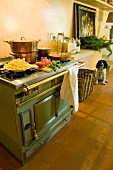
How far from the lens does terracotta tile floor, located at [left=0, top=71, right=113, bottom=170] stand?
1.35 metres

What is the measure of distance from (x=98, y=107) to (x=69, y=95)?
3.39 feet

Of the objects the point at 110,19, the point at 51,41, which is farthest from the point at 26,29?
the point at 110,19

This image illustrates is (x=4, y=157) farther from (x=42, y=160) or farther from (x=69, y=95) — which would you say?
(x=69, y=95)

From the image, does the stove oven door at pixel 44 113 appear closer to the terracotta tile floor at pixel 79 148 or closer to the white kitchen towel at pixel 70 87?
the white kitchen towel at pixel 70 87

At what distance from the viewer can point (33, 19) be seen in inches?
69.6

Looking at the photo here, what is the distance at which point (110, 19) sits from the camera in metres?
3.55

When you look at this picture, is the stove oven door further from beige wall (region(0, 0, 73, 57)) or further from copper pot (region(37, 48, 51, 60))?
beige wall (region(0, 0, 73, 57))

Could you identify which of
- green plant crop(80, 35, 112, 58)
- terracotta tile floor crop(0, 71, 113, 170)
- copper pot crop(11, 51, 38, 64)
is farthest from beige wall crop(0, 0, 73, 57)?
terracotta tile floor crop(0, 71, 113, 170)

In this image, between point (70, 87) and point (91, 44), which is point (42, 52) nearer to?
point (70, 87)

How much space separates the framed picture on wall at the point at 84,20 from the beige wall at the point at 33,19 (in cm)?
15

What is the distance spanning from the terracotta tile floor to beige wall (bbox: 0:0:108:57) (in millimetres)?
1169

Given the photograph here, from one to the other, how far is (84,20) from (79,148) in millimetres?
2197

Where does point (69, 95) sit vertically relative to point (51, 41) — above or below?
below

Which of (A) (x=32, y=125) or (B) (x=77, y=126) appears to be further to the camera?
(B) (x=77, y=126)
